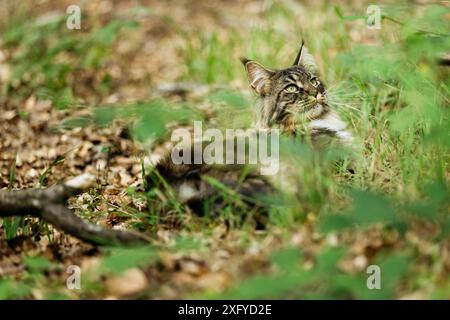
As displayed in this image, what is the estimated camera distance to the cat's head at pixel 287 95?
4.11 meters

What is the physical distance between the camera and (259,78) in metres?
4.18

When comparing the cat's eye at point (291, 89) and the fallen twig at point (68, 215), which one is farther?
the cat's eye at point (291, 89)

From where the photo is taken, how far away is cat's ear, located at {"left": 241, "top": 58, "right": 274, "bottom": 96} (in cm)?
414

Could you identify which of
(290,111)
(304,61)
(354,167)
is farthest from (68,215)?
(304,61)

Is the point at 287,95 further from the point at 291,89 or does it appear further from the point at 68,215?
the point at 68,215

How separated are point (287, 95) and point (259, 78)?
205 millimetres

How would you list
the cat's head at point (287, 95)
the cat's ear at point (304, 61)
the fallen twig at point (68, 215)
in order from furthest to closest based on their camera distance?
the cat's ear at point (304, 61) < the cat's head at point (287, 95) < the fallen twig at point (68, 215)

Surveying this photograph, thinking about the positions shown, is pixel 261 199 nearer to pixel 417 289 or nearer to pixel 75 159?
pixel 417 289

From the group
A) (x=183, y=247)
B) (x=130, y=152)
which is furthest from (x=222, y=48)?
(x=183, y=247)

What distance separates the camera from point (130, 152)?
5.18m

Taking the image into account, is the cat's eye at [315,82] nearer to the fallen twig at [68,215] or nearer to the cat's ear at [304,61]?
the cat's ear at [304,61]


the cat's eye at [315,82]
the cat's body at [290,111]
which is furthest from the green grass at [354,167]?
the cat's eye at [315,82]

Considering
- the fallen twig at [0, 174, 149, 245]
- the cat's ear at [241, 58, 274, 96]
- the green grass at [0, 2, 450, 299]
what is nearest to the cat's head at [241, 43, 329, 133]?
the cat's ear at [241, 58, 274, 96]
